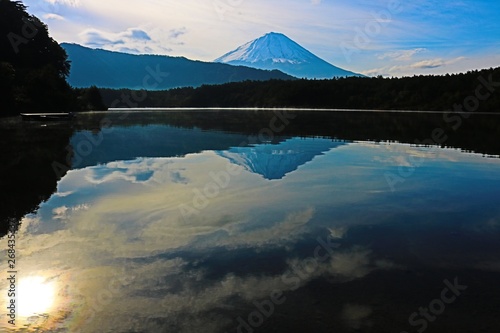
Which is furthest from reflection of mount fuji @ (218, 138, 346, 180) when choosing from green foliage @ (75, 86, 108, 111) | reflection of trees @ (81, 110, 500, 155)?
green foliage @ (75, 86, 108, 111)

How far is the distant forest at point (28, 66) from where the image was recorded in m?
87.0

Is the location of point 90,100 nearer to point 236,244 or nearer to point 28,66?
point 28,66

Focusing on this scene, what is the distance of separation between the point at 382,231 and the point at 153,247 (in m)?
6.70

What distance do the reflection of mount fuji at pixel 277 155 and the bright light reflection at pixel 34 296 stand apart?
14057mm

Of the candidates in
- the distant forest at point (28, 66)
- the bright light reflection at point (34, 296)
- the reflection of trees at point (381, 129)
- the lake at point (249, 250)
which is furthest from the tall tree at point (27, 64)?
the bright light reflection at point (34, 296)

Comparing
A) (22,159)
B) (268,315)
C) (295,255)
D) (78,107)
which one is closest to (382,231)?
(295,255)

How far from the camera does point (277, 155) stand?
30344 mm

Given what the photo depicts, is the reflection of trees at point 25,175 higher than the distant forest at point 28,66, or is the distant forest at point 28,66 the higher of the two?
the distant forest at point 28,66

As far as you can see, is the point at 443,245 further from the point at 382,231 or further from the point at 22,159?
the point at 22,159

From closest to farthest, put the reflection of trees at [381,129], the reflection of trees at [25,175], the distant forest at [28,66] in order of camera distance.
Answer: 1. the reflection of trees at [25,175]
2. the reflection of trees at [381,129]
3. the distant forest at [28,66]

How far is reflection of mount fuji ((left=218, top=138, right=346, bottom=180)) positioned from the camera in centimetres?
2420

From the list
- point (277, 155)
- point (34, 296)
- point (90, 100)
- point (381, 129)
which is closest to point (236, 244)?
point (34, 296)

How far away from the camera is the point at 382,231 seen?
12469 mm

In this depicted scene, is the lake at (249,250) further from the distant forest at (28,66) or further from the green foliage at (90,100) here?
the green foliage at (90,100)
